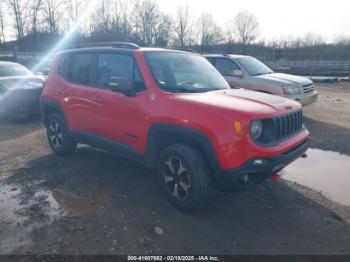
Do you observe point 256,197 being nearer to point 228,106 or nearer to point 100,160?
point 228,106

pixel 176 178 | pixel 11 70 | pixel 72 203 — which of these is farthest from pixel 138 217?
pixel 11 70

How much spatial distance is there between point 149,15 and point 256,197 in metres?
54.8

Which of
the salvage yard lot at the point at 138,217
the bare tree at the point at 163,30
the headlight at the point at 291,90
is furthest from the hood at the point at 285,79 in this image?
the bare tree at the point at 163,30

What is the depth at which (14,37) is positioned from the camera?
48.4 meters

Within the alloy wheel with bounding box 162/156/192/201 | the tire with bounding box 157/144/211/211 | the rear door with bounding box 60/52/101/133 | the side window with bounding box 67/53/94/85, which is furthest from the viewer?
the side window with bounding box 67/53/94/85

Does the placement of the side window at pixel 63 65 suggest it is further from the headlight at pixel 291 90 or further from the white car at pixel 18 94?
the headlight at pixel 291 90

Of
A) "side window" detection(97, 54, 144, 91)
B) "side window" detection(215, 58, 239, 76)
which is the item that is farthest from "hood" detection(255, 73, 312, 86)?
"side window" detection(97, 54, 144, 91)

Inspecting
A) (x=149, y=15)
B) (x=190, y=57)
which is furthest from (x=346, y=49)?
(x=190, y=57)

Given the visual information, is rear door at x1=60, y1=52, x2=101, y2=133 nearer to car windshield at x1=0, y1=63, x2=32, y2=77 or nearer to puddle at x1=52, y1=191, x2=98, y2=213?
puddle at x1=52, y1=191, x2=98, y2=213

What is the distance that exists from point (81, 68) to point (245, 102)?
2876 mm

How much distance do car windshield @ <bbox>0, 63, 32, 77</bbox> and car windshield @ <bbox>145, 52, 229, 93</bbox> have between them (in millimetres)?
6881

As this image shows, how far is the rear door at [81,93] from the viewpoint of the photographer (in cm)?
455

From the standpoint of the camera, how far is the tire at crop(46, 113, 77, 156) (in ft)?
17.4

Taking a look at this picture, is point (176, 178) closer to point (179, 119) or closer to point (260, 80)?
point (179, 119)
